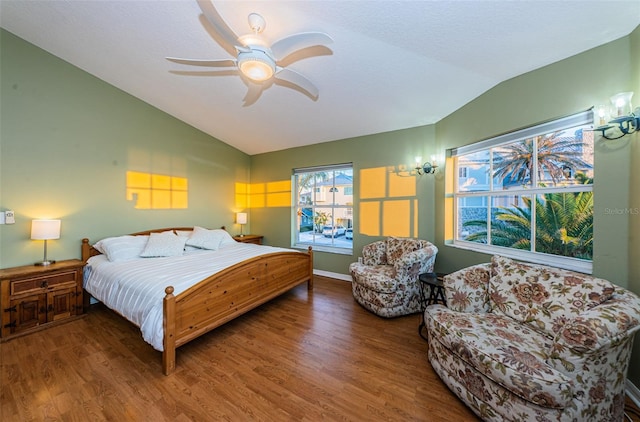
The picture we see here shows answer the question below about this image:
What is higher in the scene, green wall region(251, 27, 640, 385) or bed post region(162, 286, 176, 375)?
green wall region(251, 27, 640, 385)

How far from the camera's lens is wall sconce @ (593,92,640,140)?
1586 millimetres

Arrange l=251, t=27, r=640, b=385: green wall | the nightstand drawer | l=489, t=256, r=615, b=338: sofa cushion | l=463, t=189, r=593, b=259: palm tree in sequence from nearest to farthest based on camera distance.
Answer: l=489, t=256, r=615, b=338: sofa cushion
l=251, t=27, r=640, b=385: green wall
l=463, t=189, r=593, b=259: palm tree
the nightstand drawer

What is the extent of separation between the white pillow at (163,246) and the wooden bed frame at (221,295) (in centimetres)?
51

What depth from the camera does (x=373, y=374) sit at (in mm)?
1870

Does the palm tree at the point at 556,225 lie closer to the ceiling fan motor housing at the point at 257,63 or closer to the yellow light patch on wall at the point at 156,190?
the ceiling fan motor housing at the point at 257,63

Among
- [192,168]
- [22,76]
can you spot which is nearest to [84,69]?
[22,76]

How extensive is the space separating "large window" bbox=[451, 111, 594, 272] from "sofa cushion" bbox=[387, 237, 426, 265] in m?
0.62

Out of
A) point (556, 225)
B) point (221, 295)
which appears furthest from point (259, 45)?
point (556, 225)

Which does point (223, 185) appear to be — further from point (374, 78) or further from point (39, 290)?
point (374, 78)

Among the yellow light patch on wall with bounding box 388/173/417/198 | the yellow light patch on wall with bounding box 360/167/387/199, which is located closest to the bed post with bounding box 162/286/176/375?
the yellow light patch on wall with bounding box 360/167/387/199

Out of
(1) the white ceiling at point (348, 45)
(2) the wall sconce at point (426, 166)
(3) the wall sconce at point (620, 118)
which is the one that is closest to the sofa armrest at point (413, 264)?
(2) the wall sconce at point (426, 166)

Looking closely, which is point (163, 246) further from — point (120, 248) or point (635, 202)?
point (635, 202)

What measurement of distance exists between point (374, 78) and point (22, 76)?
4.10 m

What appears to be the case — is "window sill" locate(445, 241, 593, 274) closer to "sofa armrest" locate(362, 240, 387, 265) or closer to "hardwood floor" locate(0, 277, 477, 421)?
"sofa armrest" locate(362, 240, 387, 265)
